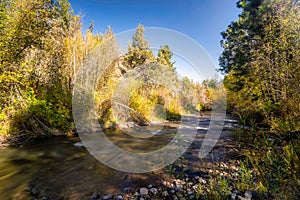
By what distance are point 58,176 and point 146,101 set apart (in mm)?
8215

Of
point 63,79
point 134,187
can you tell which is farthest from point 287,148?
point 63,79

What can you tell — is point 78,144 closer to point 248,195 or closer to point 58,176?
point 58,176

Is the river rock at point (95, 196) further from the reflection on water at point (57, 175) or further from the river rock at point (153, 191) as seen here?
→ the river rock at point (153, 191)

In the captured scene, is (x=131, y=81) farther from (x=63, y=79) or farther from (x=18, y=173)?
(x=18, y=173)

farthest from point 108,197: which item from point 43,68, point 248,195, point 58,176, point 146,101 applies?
point 146,101

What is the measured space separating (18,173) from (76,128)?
12.5 ft

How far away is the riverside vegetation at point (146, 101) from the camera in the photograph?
7.51 ft

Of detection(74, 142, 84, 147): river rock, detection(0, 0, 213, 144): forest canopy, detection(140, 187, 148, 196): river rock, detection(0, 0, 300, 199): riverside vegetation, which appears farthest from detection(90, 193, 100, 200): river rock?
detection(0, 0, 213, 144): forest canopy

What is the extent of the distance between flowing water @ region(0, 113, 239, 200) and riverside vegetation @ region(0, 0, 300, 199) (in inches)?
32.7

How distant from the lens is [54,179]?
305 cm

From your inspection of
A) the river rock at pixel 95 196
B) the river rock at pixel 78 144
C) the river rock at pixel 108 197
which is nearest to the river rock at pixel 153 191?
the river rock at pixel 108 197

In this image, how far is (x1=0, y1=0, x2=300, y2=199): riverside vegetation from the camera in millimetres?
2289

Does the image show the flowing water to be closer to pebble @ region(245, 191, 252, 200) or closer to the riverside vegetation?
the riverside vegetation

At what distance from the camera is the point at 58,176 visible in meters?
3.19
